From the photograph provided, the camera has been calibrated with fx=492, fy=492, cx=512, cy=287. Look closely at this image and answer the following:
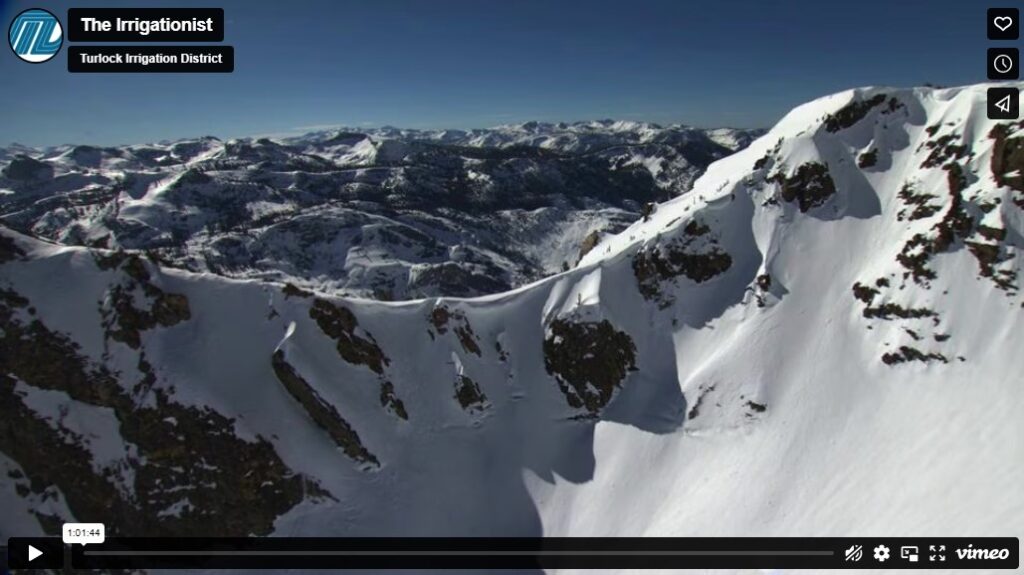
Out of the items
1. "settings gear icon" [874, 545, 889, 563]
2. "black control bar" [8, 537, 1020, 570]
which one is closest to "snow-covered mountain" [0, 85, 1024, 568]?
"black control bar" [8, 537, 1020, 570]

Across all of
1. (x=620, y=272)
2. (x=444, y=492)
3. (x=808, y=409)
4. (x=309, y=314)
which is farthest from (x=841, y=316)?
(x=309, y=314)

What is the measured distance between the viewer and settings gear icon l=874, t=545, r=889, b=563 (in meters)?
26.1

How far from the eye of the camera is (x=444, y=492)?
2028 inches

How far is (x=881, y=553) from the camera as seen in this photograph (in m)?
26.5

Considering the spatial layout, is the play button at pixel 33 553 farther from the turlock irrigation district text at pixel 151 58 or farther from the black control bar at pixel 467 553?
the turlock irrigation district text at pixel 151 58

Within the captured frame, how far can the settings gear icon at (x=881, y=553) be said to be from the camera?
26.1 meters

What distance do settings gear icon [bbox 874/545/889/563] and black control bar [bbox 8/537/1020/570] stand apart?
8.40 feet

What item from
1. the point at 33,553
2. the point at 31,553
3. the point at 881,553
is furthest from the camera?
the point at 881,553

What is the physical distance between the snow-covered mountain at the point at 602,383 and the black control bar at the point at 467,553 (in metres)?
1.50

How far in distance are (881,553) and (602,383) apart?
1390 inches

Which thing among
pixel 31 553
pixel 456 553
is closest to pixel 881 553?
pixel 456 553

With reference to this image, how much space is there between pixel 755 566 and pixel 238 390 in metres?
49.3

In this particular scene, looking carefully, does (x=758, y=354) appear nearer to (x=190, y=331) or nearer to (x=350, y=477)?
(x=350, y=477)

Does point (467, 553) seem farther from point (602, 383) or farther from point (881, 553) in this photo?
point (881, 553)
